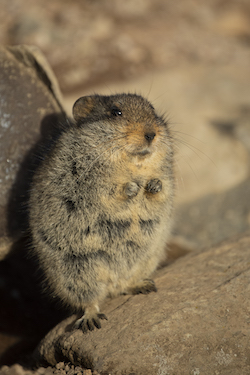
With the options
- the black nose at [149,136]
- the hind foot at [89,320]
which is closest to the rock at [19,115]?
the hind foot at [89,320]

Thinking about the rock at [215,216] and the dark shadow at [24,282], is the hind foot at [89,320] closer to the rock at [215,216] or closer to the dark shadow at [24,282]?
the dark shadow at [24,282]

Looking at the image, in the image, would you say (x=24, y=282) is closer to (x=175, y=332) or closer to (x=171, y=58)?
(x=175, y=332)

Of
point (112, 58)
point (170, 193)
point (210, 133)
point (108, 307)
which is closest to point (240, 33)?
point (112, 58)

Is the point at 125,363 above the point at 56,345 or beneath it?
beneath

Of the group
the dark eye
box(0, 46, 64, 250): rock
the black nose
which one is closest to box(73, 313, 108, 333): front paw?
box(0, 46, 64, 250): rock

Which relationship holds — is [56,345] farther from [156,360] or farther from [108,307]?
[156,360]

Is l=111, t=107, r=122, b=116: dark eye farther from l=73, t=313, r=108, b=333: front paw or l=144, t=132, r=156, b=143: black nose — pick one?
l=73, t=313, r=108, b=333: front paw

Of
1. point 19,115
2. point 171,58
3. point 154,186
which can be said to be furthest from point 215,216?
point 171,58
